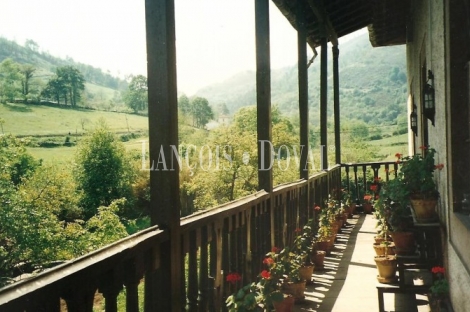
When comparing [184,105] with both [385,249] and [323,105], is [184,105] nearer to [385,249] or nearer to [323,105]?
[323,105]

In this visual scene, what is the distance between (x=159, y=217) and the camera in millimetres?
2021

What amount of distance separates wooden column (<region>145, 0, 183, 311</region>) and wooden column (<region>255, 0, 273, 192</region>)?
1.88 m

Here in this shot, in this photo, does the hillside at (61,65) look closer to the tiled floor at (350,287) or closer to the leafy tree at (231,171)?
the leafy tree at (231,171)

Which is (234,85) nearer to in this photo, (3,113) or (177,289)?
(3,113)

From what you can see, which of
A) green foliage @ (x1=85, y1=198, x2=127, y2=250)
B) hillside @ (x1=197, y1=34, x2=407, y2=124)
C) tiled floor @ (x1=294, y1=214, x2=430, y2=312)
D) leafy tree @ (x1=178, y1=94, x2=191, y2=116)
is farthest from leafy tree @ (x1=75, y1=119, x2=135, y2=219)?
tiled floor @ (x1=294, y1=214, x2=430, y2=312)

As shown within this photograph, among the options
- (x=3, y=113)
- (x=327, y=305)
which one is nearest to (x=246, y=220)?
(x=327, y=305)

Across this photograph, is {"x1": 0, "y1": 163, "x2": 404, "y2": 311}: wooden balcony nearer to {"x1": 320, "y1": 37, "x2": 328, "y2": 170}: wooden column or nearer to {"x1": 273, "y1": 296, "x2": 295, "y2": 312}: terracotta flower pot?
{"x1": 273, "y1": 296, "x2": 295, "y2": 312}: terracotta flower pot

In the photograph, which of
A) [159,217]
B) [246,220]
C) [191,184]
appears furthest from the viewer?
[191,184]

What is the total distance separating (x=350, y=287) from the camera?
423cm

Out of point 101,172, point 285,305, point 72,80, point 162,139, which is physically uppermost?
point 72,80

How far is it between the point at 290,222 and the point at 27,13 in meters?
80.7

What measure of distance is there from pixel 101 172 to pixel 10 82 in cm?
1785

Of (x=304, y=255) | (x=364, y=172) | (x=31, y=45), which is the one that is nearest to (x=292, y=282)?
(x=304, y=255)

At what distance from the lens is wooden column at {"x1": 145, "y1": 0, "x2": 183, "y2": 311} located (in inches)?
79.5
